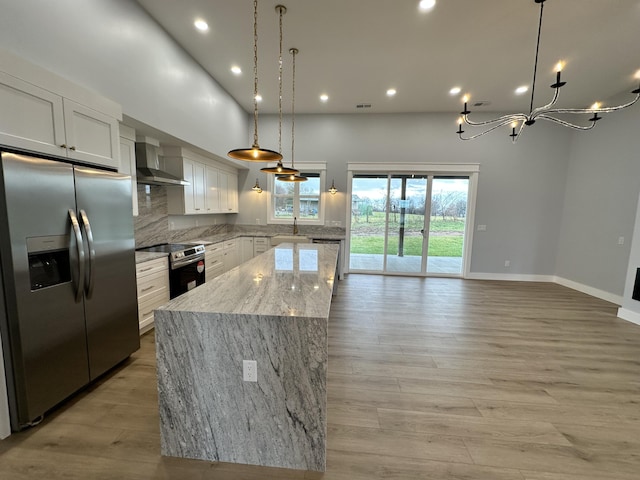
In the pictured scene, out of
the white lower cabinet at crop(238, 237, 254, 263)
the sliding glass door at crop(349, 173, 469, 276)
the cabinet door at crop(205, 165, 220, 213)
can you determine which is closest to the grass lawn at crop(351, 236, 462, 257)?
the sliding glass door at crop(349, 173, 469, 276)

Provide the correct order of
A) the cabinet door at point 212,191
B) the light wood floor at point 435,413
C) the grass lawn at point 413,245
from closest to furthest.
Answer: the light wood floor at point 435,413 < the cabinet door at point 212,191 < the grass lawn at point 413,245

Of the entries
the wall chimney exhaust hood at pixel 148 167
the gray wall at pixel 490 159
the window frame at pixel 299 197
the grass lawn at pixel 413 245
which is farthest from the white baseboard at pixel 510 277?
the wall chimney exhaust hood at pixel 148 167

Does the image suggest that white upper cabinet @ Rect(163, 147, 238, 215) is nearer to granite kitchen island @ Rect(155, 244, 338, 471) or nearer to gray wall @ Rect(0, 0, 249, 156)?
gray wall @ Rect(0, 0, 249, 156)

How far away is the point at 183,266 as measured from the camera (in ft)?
11.1

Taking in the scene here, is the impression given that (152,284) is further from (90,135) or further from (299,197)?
(299,197)

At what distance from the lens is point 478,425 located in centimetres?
179

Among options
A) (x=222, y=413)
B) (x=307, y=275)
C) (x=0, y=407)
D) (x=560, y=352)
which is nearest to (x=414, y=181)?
(x=560, y=352)

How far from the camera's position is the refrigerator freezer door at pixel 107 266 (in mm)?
1926

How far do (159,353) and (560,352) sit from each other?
146 inches

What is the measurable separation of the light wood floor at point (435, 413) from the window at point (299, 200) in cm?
305

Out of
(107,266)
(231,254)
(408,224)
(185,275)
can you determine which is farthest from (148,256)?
(408,224)

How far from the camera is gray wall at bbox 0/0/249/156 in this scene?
1787 mm

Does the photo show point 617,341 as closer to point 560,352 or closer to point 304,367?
point 560,352

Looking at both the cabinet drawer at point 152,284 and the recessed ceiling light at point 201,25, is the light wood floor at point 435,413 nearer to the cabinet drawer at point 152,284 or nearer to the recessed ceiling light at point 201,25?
the cabinet drawer at point 152,284
